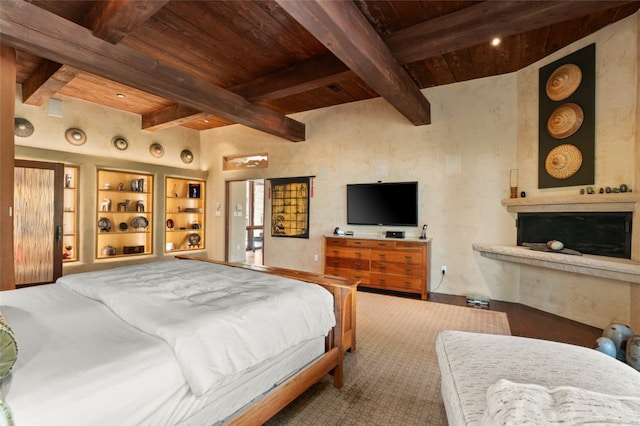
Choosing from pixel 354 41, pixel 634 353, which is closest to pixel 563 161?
pixel 634 353

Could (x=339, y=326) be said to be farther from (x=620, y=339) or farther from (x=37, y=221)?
(x=37, y=221)

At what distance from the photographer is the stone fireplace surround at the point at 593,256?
286cm

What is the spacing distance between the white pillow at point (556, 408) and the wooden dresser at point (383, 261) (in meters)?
3.17

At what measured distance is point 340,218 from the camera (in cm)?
553

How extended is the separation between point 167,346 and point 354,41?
252 cm

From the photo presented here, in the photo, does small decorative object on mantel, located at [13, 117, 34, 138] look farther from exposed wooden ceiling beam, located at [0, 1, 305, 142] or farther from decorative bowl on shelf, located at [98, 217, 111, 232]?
exposed wooden ceiling beam, located at [0, 1, 305, 142]

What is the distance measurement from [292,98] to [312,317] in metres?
4.24

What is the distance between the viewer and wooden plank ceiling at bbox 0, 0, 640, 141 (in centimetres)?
239

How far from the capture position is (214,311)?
1.54 meters

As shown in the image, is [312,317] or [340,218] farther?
[340,218]

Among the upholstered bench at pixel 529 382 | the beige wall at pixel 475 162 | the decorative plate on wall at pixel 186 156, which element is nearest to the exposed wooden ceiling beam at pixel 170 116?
the decorative plate on wall at pixel 186 156

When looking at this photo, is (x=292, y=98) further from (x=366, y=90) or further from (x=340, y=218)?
(x=340, y=218)

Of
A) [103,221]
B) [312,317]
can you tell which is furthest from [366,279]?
[103,221]

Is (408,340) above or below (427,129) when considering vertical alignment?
below
